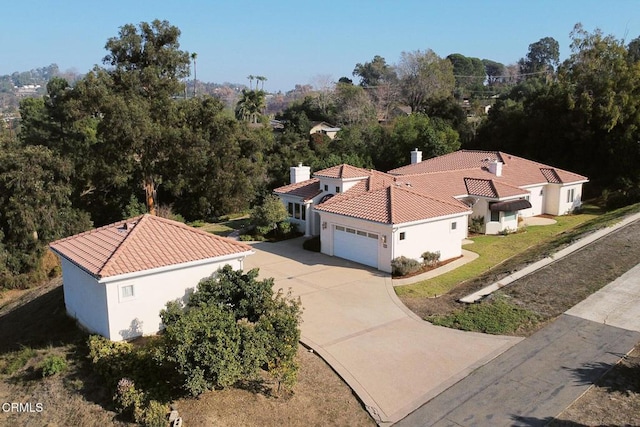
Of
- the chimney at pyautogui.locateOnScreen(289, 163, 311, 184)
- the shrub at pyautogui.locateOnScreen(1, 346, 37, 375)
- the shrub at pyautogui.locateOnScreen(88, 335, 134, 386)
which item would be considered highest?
the chimney at pyautogui.locateOnScreen(289, 163, 311, 184)

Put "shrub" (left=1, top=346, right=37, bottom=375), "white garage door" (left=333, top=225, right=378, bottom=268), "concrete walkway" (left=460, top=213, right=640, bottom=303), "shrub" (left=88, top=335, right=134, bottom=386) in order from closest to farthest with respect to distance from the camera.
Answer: "shrub" (left=88, top=335, right=134, bottom=386) → "shrub" (left=1, top=346, right=37, bottom=375) → "concrete walkway" (left=460, top=213, right=640, bottom=303) → "white garage door" (left=333, top=225, right=378, bottom=268)

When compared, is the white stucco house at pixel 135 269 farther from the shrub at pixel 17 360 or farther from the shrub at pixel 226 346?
the shrub at pixel 226 346

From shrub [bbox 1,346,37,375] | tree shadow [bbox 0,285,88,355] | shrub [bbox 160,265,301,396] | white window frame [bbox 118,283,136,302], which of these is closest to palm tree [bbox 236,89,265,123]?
tree shadow [bbox 0,285,88,355]

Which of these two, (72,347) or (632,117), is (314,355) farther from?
(632,117)

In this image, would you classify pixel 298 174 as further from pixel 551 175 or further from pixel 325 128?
pixel 325 128

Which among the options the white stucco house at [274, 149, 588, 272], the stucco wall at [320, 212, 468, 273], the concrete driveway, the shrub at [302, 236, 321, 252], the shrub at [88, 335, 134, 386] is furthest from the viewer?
the shrub at [302, 236, 321, 252]

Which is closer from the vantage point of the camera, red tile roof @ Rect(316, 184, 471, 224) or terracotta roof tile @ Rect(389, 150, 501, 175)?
red tile roof @ Rect(316, 184, 471, 224)

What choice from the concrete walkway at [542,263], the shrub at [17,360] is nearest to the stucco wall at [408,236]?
the concrete walkway at [542,263]

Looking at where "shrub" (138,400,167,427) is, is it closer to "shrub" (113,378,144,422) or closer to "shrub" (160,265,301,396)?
"shrub" (113,378,144,422)
